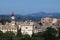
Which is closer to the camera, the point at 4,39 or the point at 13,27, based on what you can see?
the point at 4,39

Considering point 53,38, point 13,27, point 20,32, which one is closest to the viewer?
point 53,38

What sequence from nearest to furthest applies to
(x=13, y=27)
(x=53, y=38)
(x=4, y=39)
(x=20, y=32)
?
(x=4, y=39), (x=53, y=38), (x=20, y=32), (x=13, y=27)

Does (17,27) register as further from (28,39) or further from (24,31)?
(28,39)

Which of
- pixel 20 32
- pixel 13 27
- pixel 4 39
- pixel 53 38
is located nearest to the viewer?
pixel 4 39

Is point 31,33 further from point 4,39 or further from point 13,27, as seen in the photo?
point 4,39

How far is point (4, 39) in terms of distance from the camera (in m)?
50.8

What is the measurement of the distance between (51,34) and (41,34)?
6.05ft

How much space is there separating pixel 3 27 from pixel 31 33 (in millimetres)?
7142

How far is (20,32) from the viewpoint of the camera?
64625mm

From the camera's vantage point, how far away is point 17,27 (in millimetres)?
70312

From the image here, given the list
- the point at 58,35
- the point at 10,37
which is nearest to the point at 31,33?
the point at 58,35

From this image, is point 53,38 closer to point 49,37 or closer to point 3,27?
point 49,37

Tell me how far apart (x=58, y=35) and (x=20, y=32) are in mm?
7184

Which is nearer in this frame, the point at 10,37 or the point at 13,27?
the point at 10,37
